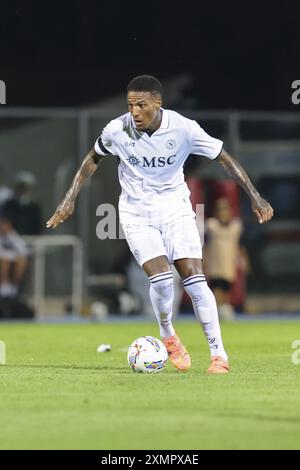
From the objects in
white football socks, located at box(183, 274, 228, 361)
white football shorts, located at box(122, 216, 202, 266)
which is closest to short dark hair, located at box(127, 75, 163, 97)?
white football shorts, located at box(122, 216, 202, 266)

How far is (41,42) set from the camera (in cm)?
2983

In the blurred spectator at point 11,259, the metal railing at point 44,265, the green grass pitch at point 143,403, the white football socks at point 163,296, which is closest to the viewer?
the green grass pitch at point 143,403

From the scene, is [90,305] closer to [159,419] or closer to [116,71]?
[116,71]

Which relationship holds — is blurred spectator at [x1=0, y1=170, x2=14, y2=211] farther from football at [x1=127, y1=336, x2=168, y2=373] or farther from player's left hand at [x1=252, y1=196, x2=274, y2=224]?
player's left hand at [x1=252, y1=196, x2=274, y2=224]

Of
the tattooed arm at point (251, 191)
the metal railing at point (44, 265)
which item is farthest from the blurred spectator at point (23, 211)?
the tattooed arm at point (251, 191)

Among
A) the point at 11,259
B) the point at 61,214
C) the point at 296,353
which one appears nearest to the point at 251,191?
the point at 61,214

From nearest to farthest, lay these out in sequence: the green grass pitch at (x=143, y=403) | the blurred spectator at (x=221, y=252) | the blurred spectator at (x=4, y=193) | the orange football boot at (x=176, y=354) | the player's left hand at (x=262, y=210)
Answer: the green grass pitch at (x=143, y=403), the player's left hand at (x=262, y=210), the orange football boot at (x=176, y=354), the blurred spectator at (x=221, y=252), the blurred spectator at (x=4, y=193)

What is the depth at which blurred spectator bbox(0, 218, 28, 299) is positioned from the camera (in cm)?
2336

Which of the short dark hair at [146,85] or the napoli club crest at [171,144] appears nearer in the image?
the short dark hair at [146,85]

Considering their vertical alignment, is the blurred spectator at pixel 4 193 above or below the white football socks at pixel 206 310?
above

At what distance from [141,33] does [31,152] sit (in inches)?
199

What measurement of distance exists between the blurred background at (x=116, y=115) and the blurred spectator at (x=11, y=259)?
0.07ft

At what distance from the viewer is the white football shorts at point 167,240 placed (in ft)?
40.1

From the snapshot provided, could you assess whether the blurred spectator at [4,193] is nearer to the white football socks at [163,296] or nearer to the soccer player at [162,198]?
the soccer player at [162,198]
